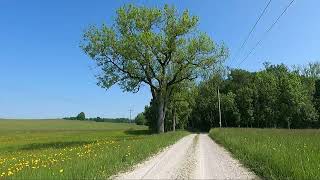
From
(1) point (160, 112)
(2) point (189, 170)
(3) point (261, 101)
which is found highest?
(3) point (261, 101)

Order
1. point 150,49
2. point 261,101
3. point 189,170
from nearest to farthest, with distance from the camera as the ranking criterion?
1. point 189,170
2. point 150,49
3. point 261,101

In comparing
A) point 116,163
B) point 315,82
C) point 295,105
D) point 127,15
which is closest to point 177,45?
point 127,15

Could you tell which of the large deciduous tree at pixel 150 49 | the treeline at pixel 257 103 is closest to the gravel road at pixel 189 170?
the large deciduous tree at pixel 150 49

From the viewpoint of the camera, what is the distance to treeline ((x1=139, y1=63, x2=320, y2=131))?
94.7 metres

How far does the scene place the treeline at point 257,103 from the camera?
94.7 m

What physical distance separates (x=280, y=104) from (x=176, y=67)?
49979mm

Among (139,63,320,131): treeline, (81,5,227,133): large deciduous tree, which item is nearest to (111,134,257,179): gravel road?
(81,5,227,133): large deciduous tree

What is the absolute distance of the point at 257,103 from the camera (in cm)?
10550

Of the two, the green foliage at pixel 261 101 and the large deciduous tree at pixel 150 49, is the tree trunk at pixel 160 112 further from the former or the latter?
the green foliage at pixel 261 101

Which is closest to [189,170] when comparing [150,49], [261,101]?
[150,49]

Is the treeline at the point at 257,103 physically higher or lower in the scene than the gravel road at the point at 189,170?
higher

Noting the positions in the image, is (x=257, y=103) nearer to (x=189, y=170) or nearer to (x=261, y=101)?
(x=261, y=101)

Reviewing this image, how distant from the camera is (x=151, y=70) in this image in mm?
50438

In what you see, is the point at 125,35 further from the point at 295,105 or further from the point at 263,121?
the point at 263,121
